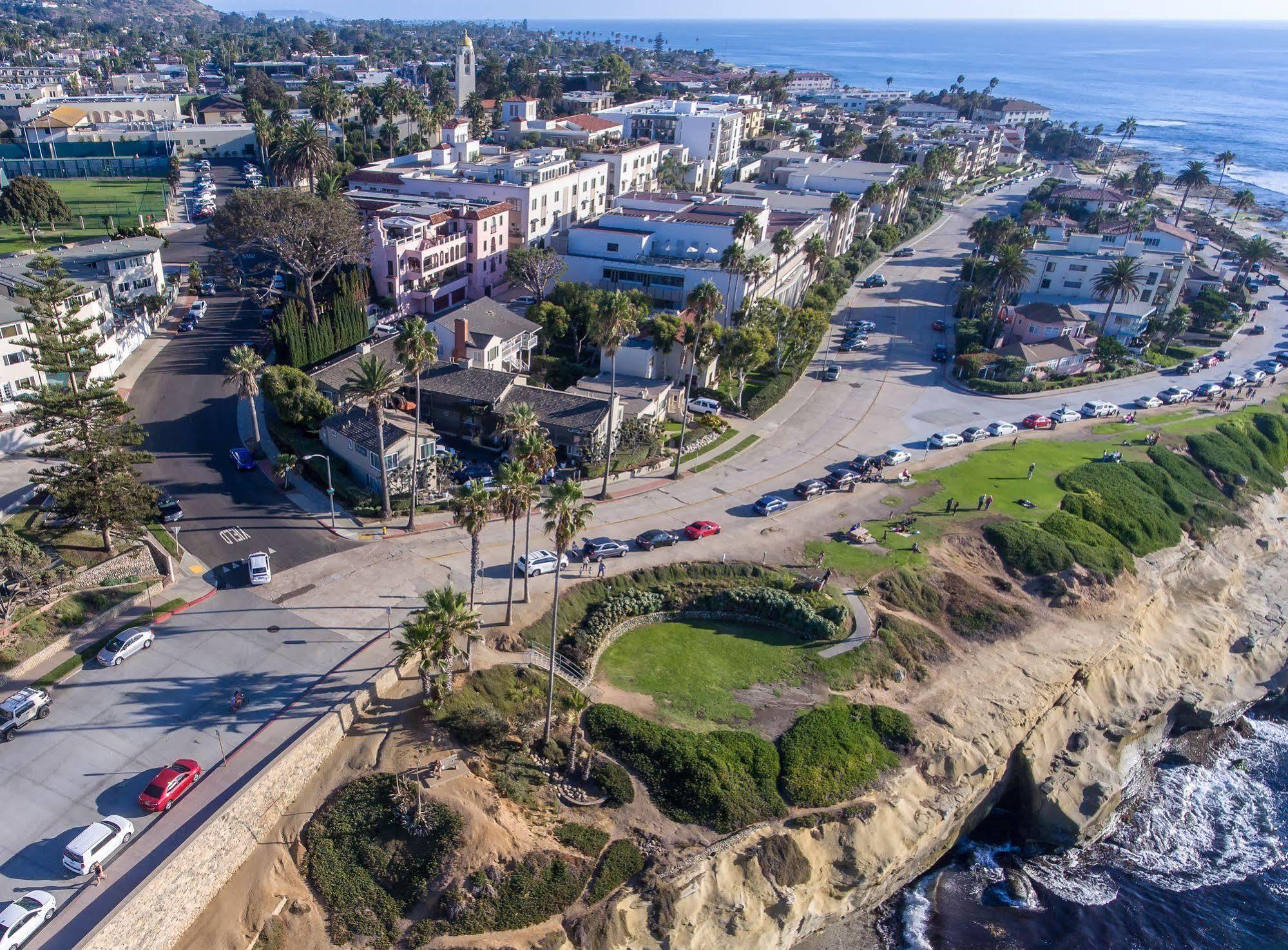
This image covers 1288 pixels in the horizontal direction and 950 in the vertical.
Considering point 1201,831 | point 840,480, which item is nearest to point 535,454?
point 840,480

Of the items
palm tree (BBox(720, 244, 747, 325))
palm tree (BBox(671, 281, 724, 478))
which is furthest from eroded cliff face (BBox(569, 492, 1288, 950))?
palm tree (BBox(720, 244, 747, 325))

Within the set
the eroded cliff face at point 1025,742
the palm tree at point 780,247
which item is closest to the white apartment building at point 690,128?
the palm tree at point 780,247

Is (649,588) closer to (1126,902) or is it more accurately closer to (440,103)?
(1126,902)

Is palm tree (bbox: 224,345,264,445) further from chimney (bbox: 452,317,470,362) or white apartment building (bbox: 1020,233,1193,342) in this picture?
white apartment building (bbox: 1020,233,1193,342)

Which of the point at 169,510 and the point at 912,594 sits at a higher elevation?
the point at 169,510

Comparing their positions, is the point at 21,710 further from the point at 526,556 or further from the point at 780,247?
the point at 780,247

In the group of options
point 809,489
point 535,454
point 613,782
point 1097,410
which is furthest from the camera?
point 1097,410

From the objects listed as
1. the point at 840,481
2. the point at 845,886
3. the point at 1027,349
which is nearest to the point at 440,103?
the point at 1027,349

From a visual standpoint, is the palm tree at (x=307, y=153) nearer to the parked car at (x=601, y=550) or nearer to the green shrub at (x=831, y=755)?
the parked car at (x=601, y=550)
